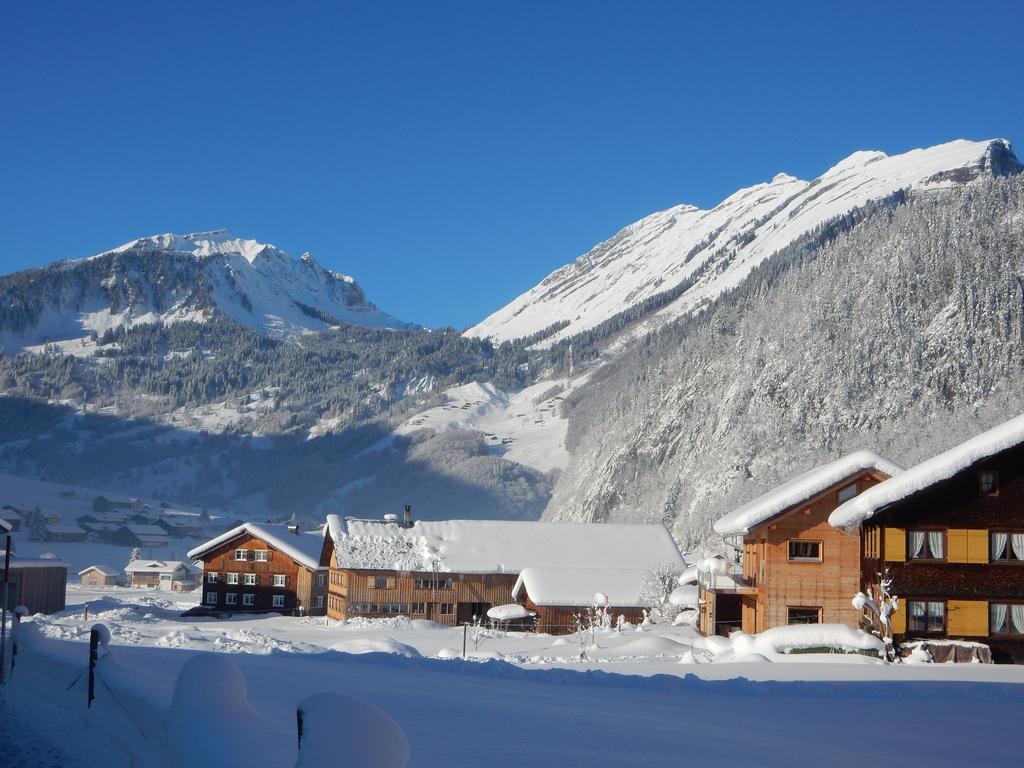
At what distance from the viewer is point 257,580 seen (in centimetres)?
7662

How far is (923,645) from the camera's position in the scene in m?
35.6

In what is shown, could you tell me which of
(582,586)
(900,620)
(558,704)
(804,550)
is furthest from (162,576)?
(558,704)

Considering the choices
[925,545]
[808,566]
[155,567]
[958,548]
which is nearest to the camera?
[958,548]

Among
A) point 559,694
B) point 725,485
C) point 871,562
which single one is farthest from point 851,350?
point 559,694

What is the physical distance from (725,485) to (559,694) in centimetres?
10167

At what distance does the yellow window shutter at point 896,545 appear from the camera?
37156 mm

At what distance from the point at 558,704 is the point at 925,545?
73.9 feet

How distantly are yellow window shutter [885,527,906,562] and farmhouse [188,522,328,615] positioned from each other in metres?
47.2

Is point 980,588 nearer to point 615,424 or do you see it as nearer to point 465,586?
point 465,586

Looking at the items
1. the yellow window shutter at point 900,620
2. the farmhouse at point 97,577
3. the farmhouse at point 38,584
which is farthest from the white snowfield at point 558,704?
the farmhouse at point 97,577

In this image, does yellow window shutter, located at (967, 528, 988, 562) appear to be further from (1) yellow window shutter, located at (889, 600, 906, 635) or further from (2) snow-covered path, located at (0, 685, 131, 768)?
(2) snow-covered path, located at (0, 685, 131, 768)

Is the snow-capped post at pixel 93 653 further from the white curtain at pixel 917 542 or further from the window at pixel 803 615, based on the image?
the window at pixel 803 615

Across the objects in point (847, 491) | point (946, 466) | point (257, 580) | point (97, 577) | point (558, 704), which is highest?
point (946, 466)

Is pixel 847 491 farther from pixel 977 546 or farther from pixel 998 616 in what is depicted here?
pixel 998 616
